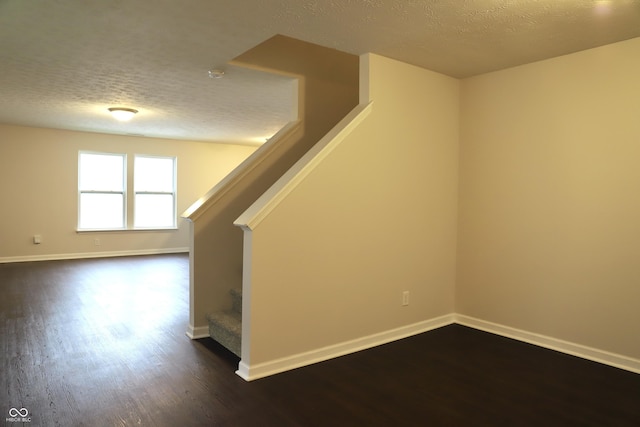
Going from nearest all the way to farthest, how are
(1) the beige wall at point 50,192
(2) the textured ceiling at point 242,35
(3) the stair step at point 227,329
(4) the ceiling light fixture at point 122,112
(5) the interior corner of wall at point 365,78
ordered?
1. (2) the textured ceiling at point 242,35
2. (3) the stair step at point 227,329
3. (5) the interior corner of wall at point 365,78
4. (4) the ceiling light fixture at point 122,112
5. (1) the beige wall at point 50,192

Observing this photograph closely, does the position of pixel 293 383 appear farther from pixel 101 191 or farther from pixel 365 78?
pixel 101 191

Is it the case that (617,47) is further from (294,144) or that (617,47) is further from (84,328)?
(84,328)

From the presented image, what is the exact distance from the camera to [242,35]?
2.97m

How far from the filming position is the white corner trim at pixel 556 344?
2.99 m

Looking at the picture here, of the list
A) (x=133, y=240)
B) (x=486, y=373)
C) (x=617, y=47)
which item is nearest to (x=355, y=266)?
(x=486, y=373)

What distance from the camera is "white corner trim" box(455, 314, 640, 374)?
2.99m

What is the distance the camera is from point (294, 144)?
4020 millimetres

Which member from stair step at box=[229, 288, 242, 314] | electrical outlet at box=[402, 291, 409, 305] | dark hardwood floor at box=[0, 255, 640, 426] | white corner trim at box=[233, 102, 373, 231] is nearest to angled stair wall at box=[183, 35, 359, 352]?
stair step at box=[229, 288, 242, 314]

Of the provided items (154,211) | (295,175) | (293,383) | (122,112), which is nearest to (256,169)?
(295,175)

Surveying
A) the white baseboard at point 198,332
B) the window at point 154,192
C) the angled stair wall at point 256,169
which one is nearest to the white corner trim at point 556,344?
the angled stair wall at point 256,169

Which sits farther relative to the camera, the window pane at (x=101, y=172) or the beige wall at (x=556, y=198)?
the window pane at (x=101, y=172)

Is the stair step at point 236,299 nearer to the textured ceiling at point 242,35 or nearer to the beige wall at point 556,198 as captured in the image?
the textured ceiling at point 242,35

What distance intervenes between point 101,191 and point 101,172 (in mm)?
363

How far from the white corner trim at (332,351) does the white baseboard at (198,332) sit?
0.86 m
